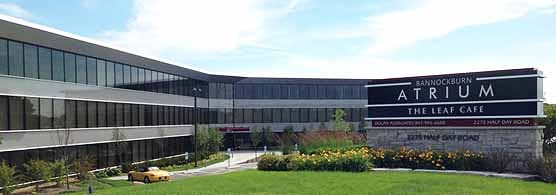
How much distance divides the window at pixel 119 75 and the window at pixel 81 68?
4479mm

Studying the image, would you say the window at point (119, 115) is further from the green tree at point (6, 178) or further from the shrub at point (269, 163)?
the shrub at point (269, 163)

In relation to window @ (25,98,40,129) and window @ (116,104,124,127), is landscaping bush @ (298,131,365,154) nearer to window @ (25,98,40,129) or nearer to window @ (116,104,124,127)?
window @ (116,104,124,127)

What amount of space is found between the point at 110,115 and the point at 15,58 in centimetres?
1197

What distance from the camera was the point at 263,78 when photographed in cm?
7562

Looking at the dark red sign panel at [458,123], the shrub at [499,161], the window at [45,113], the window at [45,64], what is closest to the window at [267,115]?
the window at [45,113]

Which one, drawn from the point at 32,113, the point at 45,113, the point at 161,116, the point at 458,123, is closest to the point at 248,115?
the point at 161,116

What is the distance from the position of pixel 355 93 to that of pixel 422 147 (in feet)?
180

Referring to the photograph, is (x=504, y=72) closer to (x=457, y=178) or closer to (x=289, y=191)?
(x=457, y=178)

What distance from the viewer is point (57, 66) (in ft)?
119

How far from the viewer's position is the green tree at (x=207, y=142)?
59328mm

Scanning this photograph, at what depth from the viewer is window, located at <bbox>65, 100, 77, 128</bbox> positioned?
37.2m

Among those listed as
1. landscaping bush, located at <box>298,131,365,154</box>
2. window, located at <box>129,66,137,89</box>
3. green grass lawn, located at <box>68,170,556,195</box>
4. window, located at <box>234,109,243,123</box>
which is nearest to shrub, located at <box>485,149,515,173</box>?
green grass lawn, located at <box>68,170,556,195</box>

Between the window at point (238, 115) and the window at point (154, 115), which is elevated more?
the window at point (154, 115)

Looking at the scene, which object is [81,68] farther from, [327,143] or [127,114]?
[327,143]
